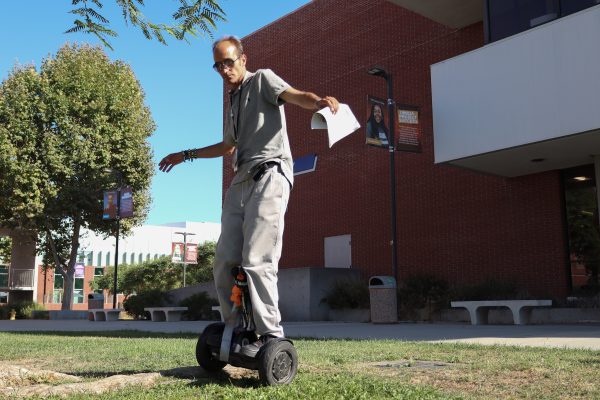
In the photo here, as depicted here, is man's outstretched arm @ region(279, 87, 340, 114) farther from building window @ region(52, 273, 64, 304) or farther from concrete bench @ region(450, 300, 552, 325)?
building window @ region(52, 273, 64, 304)

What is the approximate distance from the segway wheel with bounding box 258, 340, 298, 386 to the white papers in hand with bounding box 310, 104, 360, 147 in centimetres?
120

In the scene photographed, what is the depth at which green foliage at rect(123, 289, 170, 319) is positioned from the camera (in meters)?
21.7

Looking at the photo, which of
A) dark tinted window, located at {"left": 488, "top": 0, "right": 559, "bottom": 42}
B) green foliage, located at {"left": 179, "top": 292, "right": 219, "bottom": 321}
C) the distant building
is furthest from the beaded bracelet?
the distant building

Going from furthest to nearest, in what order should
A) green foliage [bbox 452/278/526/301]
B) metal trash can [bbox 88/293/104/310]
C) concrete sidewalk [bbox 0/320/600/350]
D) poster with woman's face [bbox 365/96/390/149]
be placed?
metal trash can [bbox 88/293/104/310] → poster with woman's face [bbox 365/96/390/149] → green foliage [bbox 452/278/526/301] → concrete sidewalk [bbox 0/320/600/350]

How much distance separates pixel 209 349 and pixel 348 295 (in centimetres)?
1355

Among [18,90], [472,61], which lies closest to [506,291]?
[472,61]

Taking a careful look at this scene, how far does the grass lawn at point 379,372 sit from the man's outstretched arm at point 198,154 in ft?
4.93

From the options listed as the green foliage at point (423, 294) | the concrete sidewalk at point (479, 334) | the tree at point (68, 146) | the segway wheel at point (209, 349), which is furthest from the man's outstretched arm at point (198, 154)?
the tree at point (68, 146)

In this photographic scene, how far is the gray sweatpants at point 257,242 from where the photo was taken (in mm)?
3520

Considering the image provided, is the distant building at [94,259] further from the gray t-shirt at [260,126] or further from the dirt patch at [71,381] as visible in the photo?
the gray t-shirt at [260,126]

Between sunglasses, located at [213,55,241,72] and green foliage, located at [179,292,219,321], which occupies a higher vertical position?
sunglasses, located at [213,55,241,72]

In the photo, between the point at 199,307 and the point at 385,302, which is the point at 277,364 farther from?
the point at 199,307

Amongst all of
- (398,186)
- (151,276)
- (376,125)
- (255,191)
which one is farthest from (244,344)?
(151,276)

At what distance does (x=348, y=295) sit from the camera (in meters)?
17.1
